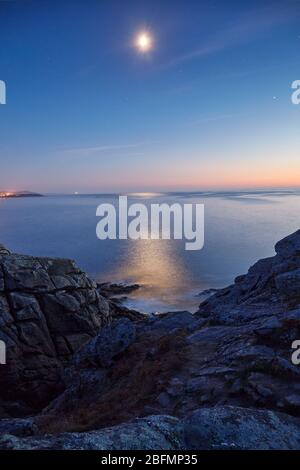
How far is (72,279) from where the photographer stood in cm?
2864

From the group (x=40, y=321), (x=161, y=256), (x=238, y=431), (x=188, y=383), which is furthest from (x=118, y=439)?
(x=161, y=256)

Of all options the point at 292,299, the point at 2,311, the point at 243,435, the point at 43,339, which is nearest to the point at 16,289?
the point at 2,311

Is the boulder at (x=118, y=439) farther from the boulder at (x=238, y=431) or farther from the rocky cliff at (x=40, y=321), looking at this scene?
the rocky cliff at (x=40, y=321)

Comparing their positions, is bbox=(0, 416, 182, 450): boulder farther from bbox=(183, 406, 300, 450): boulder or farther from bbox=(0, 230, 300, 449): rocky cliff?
bbox=(183, 406, 300, 450): boulder

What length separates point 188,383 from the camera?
40.1 ft

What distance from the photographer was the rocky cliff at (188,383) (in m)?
7.14

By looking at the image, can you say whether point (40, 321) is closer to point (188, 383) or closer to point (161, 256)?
point (188, 383)

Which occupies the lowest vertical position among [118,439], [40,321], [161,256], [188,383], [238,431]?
[161,256]

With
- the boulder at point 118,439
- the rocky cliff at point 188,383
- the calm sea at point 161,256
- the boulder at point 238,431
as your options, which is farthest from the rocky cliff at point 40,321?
the boulder at point 238,431

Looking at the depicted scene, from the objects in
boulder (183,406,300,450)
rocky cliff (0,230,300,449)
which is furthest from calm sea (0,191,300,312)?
boulder (183,406,300,450)

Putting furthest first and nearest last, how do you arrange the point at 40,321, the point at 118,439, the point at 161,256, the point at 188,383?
the point at 161,256 → the point at 40,321 → the point at 188,383 → the point at 118,439

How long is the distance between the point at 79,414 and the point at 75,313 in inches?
595
